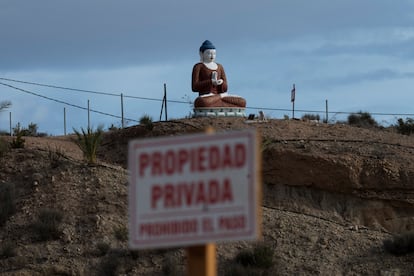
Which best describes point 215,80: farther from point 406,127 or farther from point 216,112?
point 406,127

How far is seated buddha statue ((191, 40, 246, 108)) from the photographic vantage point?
35.5m

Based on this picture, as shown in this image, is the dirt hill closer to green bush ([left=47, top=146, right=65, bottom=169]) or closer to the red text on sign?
green bush ([left=47, top=146, right=65, bottom=169])

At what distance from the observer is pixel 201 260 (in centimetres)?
827

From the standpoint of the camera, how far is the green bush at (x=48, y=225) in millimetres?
27531

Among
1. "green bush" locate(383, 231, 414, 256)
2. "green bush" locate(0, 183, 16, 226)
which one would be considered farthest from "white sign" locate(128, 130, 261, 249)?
"green bush" locate(0, 183, 16, 226)

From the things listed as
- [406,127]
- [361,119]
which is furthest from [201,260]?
[361,119]

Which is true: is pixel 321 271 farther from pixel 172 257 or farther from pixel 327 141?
pixel 327 141

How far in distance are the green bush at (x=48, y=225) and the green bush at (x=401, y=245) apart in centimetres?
897

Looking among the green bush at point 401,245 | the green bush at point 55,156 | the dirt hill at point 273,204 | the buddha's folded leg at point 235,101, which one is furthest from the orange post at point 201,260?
the buddha's folded leg at point 235,101

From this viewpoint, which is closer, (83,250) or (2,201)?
(83,250)

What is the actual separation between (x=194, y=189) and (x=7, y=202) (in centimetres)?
2196

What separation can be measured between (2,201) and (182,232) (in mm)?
21964

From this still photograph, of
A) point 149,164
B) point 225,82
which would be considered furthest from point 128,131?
point 149,164

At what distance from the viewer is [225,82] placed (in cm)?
3666
